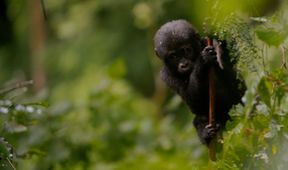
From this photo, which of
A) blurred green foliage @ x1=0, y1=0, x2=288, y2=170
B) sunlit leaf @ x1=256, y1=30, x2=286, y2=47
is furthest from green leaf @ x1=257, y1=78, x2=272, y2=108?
sunlit leaf @ x1=256, y1=30, x2=286, y2=47

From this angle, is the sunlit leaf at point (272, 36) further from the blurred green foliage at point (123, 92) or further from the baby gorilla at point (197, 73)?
the baby gorilla at point (197, 73)

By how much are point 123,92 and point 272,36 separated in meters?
3.76

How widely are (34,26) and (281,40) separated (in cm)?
617

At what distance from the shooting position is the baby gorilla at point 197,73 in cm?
307

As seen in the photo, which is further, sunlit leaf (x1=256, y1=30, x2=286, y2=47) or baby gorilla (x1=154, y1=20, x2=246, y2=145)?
baby gorilla (x1=154, y1=20, x2=246, y2=145)

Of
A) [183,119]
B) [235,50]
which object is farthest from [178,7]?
[235,50]

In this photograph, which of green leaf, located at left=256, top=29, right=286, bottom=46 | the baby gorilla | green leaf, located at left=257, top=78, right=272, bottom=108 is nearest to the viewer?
green leaf, located at left=256, top=29, right=286, bottom=46

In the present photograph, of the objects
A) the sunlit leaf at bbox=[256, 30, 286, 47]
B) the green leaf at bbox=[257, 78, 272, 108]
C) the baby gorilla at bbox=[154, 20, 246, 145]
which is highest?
the baby gorilla at bbox=[154, 20, 246, 145]

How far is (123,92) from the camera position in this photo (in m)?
5.86

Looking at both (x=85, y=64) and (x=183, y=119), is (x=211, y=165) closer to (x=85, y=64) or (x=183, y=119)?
(x=183, y=119)

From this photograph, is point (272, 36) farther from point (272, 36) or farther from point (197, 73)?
point (197, 73)

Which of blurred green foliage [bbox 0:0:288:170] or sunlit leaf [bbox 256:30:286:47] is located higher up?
blurred green foliage [bbox 0:0:288:170]

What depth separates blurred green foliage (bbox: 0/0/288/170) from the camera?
238cm

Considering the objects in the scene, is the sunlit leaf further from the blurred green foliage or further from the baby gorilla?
the baby gorilla
